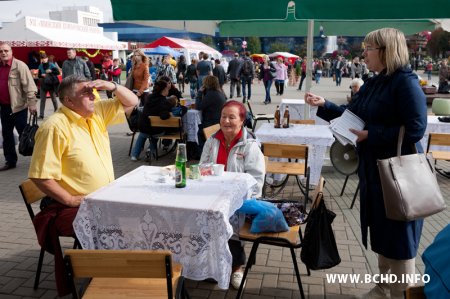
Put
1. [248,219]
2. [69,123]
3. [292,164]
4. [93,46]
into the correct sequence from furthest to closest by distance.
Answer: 1. [93,46]
2. [292,164]
3. [248,219]
4. [69,123]

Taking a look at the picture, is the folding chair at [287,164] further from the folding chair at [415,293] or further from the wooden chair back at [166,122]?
the folding chair at [415,293]

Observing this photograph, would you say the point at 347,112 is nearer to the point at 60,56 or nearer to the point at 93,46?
the point at 93,46

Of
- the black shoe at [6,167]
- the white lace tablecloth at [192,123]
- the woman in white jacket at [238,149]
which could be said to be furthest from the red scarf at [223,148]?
the black shoe at [6,167]

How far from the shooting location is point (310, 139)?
17.1 ft

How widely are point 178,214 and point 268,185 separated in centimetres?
325

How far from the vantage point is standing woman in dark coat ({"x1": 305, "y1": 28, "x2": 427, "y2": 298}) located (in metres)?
2.38

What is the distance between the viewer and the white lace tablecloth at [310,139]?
5193 millimetres

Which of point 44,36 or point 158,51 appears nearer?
point 44,36

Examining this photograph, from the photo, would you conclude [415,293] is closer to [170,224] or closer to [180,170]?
[170,224]

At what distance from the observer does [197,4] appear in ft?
11.8

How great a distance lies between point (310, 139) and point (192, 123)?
245 cm

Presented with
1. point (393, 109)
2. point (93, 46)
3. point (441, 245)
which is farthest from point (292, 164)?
point (93, 46)

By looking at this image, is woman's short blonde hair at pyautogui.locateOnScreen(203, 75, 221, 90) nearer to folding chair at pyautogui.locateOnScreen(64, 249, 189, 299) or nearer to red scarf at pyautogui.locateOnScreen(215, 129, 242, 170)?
red scarf at pyautogui.locateOnScreen(215, 129, 242, 170)

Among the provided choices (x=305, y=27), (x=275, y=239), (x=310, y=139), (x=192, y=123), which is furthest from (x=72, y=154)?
(x=305, y=27)
